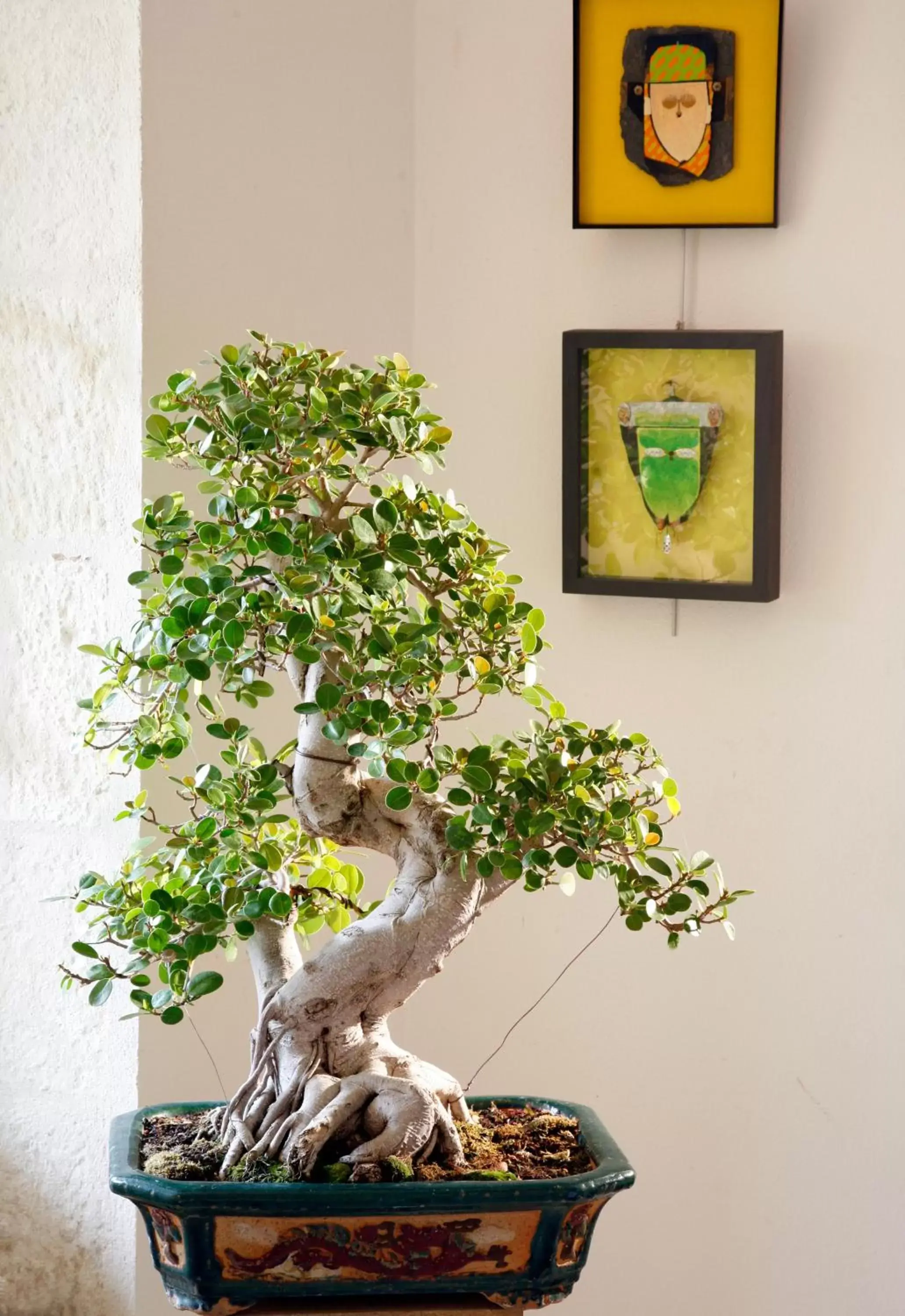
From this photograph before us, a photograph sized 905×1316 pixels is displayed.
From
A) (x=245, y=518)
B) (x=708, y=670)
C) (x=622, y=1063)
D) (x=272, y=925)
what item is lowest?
(x=622, y=1063)

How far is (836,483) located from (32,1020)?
3.35 feet

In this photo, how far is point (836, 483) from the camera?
1678mm

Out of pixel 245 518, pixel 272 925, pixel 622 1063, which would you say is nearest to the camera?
pixel 245 518

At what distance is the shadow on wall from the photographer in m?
1.55

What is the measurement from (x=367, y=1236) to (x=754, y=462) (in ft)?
3.25

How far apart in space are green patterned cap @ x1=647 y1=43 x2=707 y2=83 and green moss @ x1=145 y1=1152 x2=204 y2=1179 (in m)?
1.22

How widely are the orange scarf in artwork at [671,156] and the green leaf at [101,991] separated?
1.09 meters

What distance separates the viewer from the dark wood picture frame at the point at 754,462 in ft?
5.45

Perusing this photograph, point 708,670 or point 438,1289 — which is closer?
point 438,1289

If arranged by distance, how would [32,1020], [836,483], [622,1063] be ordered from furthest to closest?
[622,1063], [836,483], [32,1020]

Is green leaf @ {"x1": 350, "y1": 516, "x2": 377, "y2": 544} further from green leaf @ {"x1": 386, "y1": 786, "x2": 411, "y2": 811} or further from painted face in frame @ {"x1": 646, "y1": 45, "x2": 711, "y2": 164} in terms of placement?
painted face in frame @ {"x1": 646, "y1": 45, "x2": 711, "y2": 164}

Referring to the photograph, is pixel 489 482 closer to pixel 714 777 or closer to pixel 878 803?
pixel 714 777

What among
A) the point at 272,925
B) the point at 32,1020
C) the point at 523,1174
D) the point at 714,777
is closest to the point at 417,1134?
the point at 523,1174

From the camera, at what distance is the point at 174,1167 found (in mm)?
1049
